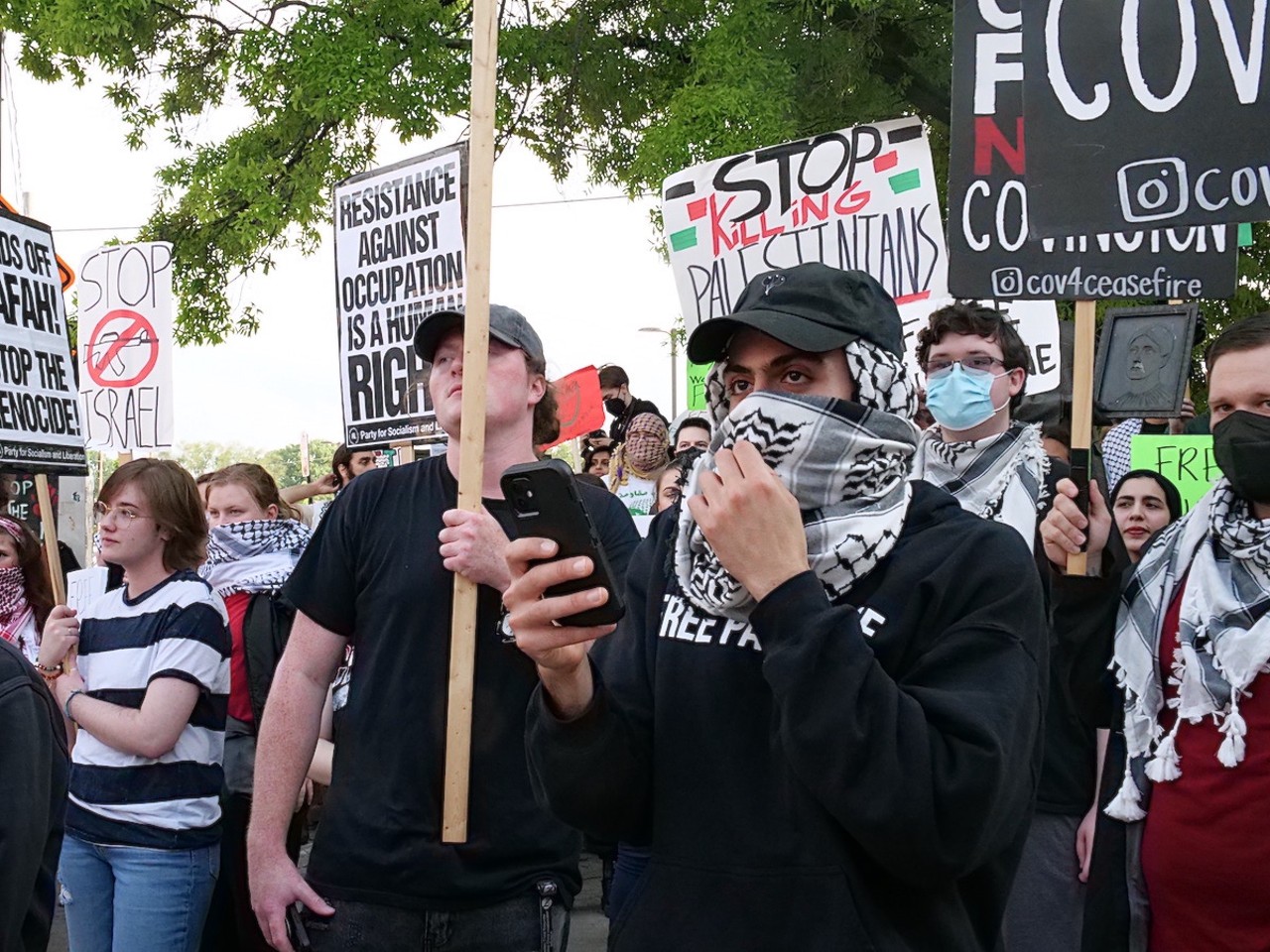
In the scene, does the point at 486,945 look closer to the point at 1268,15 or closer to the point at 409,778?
the point at 409,778

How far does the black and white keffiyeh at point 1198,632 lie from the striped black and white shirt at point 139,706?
2.52 meters

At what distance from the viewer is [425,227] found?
15.3ft

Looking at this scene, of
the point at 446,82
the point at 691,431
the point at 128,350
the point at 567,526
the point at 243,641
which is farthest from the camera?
the point at 446,82

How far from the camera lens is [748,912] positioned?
1.78 metres

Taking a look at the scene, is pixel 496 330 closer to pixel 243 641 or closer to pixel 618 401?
pixel 243 641

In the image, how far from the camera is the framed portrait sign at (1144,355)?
13.5ft

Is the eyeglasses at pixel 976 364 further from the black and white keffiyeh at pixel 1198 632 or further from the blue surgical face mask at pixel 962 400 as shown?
the black and white keffiyeh at pixel 1198 632

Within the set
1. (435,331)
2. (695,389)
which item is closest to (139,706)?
(435,331)

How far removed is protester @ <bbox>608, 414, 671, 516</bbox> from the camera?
7.94 meters

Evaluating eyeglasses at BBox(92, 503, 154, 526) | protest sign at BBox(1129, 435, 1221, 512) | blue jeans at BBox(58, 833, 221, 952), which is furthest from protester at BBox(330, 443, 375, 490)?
protest sign at BBox(1129, 435, 1221, 512)

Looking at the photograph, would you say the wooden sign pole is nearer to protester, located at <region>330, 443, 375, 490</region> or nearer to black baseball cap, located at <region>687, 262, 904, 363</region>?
black baseball cap, located at <region>687, 262, 904, 363</region>

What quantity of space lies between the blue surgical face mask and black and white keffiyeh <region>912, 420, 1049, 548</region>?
0.21ft

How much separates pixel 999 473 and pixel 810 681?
2.29 metres

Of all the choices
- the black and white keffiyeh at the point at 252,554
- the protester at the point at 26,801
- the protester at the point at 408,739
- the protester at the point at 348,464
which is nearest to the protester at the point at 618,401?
the protester at the point at 348,464
